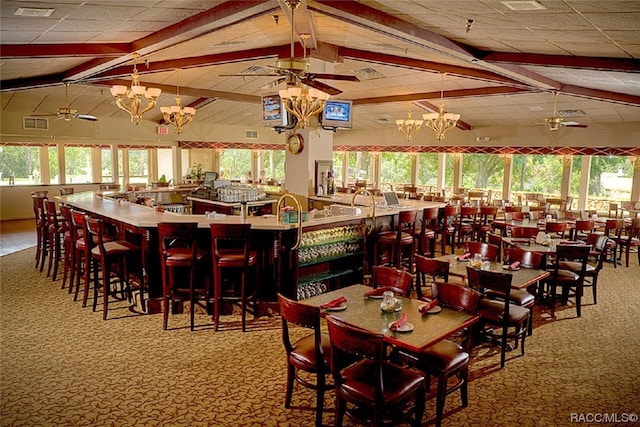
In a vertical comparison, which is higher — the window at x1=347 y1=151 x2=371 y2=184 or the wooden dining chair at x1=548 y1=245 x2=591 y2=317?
the window at x1=347 y1=151 x2=371 y2=184

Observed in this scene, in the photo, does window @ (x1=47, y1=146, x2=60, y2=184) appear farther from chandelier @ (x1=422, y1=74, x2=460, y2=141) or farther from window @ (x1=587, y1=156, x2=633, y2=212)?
window @ (x1=587, y1=156, x2=633, y2=212)

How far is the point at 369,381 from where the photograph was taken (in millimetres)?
3051

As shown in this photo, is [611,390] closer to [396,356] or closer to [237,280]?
[396,356]

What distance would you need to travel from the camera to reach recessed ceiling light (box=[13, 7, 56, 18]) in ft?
13.7

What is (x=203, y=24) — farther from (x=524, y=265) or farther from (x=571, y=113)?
(x=571, y=113)

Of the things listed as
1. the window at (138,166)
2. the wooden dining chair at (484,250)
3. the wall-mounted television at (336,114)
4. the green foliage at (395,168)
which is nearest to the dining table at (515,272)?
the wooden dining chair at (484,250)

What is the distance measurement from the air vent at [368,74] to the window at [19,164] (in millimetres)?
9865

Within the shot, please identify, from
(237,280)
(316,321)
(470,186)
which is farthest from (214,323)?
(470,186)

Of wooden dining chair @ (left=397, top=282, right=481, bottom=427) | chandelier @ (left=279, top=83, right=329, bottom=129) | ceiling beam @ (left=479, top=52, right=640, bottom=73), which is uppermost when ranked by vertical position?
ceiling beam @ (left=479, top=52, right=640, bottom=73)

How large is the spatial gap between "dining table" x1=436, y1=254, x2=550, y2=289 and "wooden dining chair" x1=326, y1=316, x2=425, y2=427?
181 cm

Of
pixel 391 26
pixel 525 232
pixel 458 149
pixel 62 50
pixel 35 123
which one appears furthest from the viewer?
pixel 458 149

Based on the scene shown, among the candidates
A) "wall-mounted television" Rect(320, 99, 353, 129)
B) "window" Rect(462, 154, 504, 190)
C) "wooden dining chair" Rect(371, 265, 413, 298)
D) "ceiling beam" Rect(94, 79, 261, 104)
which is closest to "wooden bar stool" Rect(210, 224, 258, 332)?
"wooden dining chair" Rect(371, 265, 413, 298)

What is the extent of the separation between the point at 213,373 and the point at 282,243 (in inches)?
71.0

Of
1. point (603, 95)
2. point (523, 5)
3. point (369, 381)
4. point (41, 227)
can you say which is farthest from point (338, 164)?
point (369, 381)
